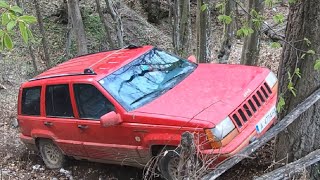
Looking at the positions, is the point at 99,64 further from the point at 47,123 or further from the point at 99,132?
the point at 47,123

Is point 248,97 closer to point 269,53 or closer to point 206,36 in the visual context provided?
point 206,36

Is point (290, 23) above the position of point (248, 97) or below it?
above

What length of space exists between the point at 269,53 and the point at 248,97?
832cm

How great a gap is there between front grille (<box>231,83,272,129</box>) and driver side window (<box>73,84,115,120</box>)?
1.73m

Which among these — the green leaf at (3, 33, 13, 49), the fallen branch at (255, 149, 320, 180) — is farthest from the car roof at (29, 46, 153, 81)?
the green leaf at (3, 33, 13, 49)

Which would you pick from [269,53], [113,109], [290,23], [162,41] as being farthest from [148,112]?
[162,41]

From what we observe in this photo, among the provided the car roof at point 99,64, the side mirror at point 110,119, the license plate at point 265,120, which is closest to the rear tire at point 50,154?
the car roof at point 99,64

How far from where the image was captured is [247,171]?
585 centimetres

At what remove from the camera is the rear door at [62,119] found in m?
6.83

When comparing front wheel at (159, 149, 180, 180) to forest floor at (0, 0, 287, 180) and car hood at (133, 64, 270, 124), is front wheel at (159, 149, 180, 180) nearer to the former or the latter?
car hood at (133, 64, 270, 124)

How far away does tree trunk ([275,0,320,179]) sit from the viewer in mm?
4316

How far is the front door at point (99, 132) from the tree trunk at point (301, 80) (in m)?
2.10

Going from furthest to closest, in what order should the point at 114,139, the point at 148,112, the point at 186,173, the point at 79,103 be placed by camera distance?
1. the point at 79,103
2. the point at 114,139
3. the point at 148,112
4. the point at 186,173

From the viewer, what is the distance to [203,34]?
1001 centimetres
